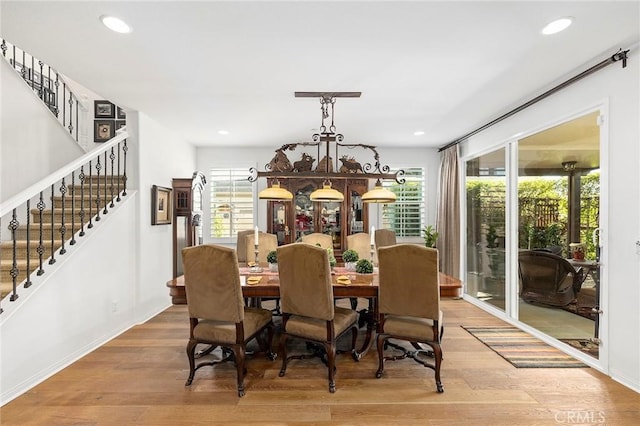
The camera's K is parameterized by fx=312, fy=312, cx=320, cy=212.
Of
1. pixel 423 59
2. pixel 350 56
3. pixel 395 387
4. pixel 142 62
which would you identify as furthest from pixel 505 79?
pixel 142 62

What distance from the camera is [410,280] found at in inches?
93.0

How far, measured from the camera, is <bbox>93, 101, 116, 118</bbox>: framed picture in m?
4.70

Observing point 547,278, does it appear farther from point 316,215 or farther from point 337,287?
point 316,215

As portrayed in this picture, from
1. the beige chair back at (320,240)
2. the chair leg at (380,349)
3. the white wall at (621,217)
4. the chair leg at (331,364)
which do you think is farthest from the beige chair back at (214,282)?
the white wall at (621,217)

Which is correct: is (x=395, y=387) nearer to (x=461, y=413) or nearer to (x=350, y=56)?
(x=461, y=413)

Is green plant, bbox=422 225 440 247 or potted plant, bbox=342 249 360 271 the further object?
green plant, bbox=422 225 440 247

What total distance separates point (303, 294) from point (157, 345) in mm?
1798

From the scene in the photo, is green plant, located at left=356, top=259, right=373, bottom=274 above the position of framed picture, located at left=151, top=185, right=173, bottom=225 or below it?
below

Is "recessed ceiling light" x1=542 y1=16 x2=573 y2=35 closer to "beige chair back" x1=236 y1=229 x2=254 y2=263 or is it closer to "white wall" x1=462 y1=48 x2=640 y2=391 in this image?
"white wall" x1=462 y1=48 x2=640 y2=391

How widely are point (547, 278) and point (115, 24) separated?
4.50 meters

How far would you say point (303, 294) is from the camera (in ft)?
8.02

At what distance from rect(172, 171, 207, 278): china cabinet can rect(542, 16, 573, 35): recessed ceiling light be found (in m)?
4.09

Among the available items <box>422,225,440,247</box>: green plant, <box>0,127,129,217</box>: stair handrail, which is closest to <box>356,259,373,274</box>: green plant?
<box>422,225,440,247</box>: green plant

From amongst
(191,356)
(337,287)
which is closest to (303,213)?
(337,287)
